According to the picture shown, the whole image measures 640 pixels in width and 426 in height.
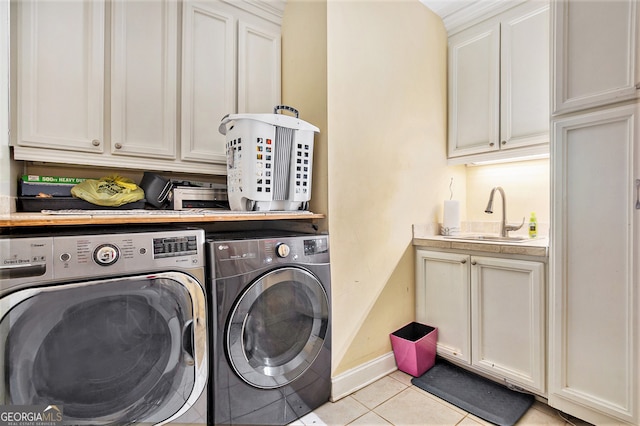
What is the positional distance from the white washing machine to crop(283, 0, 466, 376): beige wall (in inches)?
31.6

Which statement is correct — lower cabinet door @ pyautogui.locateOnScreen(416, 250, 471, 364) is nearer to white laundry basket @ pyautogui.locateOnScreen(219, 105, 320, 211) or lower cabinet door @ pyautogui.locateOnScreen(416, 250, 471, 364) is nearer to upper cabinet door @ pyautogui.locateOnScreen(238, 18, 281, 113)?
white laundry basket @ pyautogui.locateOnScreen(219, 105, 320, 211)

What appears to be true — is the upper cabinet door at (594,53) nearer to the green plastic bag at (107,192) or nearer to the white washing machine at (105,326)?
the white washing machine at (105,326)

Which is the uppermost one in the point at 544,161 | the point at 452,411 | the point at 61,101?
the point at 61,101

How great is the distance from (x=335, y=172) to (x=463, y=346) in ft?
4.44

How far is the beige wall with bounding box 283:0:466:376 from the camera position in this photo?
1774 mm

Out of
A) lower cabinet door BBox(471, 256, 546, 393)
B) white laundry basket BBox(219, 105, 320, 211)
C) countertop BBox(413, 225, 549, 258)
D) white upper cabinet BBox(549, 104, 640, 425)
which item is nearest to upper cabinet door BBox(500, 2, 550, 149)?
white upper cabinet BBox(549, 104, 640, 425)

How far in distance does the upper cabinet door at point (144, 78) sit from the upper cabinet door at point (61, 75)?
72mm

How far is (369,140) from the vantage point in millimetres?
1948

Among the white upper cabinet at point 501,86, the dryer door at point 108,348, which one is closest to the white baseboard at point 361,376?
the dryer door at point 108,348

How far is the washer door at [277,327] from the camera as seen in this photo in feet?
4.42

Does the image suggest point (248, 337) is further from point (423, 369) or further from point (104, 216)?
point (423, 369)

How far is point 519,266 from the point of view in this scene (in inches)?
65.9

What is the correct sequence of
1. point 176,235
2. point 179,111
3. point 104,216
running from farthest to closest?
1. point 179,111
2. point 176,235
3. point 104,216

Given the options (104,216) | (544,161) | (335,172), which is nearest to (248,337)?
(104,216)
